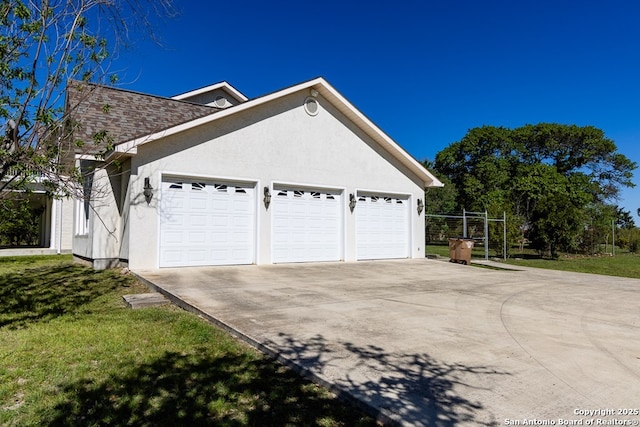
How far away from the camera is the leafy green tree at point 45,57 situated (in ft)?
16.0

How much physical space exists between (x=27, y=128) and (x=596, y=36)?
1896 centimetres

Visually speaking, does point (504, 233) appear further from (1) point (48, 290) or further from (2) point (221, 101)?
(1) point (48, 290)

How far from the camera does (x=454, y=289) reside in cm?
819

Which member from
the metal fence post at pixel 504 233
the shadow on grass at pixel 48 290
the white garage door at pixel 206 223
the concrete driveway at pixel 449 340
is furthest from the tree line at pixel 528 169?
the shadow on grass at pixel 48 290

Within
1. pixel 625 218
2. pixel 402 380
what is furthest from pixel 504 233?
pixel 625 218

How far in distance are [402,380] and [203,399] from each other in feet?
5.32

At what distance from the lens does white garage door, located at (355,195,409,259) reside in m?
13.8

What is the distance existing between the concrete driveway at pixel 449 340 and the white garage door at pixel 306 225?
9.87 ft

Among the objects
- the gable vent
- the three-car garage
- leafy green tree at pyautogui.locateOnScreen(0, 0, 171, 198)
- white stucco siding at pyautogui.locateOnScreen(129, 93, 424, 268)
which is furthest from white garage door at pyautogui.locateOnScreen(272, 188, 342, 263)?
the gable vent

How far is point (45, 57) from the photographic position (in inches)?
201

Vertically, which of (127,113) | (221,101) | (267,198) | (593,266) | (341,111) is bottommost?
(593,266)

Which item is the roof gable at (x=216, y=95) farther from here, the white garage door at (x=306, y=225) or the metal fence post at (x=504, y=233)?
the metal fence post at (x=504, y=233)

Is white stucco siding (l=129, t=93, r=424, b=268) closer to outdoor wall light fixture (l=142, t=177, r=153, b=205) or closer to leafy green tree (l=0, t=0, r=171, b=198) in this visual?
outdoor wall light fixture (l=142, t=177, r=153, b=205)

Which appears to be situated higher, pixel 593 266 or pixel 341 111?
pixel 341 111
